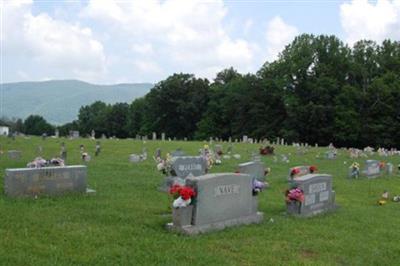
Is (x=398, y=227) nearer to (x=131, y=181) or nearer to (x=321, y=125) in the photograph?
(x=131, y=181)

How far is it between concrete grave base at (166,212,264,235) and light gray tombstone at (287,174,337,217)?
134 centimetres

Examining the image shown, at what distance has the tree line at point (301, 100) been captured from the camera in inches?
2359

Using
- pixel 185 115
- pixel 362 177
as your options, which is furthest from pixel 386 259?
pixel 185 115

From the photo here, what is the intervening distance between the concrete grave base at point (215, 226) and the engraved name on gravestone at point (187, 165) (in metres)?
3.97

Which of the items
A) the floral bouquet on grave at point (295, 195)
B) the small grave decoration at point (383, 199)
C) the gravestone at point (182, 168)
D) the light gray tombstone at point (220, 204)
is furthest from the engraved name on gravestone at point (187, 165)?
the small grave decoration at point (383, 199)

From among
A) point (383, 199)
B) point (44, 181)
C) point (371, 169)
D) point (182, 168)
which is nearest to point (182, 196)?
point (44, 181)

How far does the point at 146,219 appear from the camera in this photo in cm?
1012

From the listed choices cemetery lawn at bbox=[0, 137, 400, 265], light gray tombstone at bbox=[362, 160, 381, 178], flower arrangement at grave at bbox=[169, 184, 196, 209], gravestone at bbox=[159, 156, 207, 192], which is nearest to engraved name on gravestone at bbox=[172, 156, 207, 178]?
gravestone at bbox=[159, 156, 207, 192]

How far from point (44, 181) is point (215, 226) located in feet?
14.5

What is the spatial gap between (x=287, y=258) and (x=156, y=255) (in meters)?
2.07

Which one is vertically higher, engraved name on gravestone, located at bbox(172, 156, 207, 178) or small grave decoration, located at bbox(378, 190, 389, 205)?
engraved name on gravestone, located at bbox(172, 156, 207, 178)

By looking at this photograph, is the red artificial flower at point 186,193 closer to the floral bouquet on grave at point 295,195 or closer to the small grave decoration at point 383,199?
the floral bouquet on grave at point 295,195

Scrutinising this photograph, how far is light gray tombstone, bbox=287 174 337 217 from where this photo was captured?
11.9 metres

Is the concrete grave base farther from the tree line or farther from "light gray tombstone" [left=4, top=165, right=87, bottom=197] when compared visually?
the tree line
